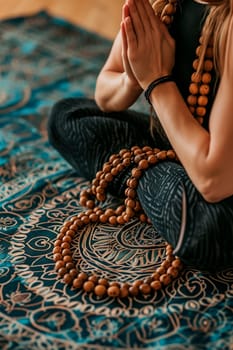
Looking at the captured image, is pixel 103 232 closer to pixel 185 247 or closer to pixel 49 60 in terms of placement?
pixel 185 247

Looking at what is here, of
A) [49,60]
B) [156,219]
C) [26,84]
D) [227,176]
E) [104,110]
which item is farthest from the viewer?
[49,60]

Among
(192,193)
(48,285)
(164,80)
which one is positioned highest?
(164,80)

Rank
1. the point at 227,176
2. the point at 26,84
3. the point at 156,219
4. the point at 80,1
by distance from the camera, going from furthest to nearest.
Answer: the point at 80,1 < the point at 26,84 < the point at 156,219 < the point at 227,176

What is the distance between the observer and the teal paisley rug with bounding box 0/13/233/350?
1.02 meters

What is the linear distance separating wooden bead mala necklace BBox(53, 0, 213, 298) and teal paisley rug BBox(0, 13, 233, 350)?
0.05ft

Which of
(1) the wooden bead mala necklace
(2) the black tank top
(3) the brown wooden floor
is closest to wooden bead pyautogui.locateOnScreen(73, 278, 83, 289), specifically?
(1) the wooden bead mala necklace

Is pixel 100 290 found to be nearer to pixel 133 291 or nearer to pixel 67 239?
pixel 133 291

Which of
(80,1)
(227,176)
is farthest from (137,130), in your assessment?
(80,1)

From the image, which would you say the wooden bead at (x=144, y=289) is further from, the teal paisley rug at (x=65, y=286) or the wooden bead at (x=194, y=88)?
the wooden bead at (x=194, y=88)

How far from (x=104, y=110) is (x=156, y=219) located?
34 cm

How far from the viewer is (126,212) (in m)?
1.29

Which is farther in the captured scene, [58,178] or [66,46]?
[66,46]

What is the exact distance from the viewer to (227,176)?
1057mm

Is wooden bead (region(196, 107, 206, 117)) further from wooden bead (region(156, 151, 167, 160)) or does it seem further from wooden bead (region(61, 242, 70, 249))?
wooden bead (region(61, 242, 70, 249))
